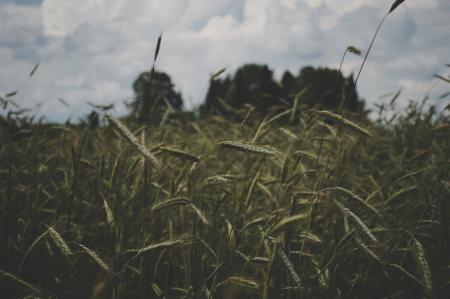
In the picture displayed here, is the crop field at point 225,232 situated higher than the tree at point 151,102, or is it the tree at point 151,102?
the tree at point 151,102

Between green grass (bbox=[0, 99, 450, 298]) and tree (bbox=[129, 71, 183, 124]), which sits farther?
tree (bbox=[129, 71, 183, 124])

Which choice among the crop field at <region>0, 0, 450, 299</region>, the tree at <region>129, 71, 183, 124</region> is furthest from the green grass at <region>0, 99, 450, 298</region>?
the tree at <region>129, 71, 183, 124</region>

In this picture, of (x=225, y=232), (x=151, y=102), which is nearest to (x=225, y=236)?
(x=225, y=232)

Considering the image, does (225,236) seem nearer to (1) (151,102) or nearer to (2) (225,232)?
(2) (225,232)

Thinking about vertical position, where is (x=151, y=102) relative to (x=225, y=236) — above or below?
above

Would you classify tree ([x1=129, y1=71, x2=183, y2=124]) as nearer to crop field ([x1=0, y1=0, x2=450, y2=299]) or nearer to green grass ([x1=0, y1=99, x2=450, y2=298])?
crop field ([x1=0, y1=0, x2=450, y2=299])

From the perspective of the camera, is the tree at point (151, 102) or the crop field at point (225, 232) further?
the tree at point (151, 102)

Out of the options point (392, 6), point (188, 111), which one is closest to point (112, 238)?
point (392, 6)

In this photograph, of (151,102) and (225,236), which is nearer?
(225,236)

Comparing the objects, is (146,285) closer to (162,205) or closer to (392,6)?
(162,205)

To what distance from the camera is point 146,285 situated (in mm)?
1688

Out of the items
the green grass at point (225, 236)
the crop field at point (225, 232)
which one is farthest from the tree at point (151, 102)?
the green grass at point (225, 236)

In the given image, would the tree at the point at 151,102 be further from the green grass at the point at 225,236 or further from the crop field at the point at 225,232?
the green grass at the point at 225,236

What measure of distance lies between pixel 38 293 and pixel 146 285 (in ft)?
1.80
